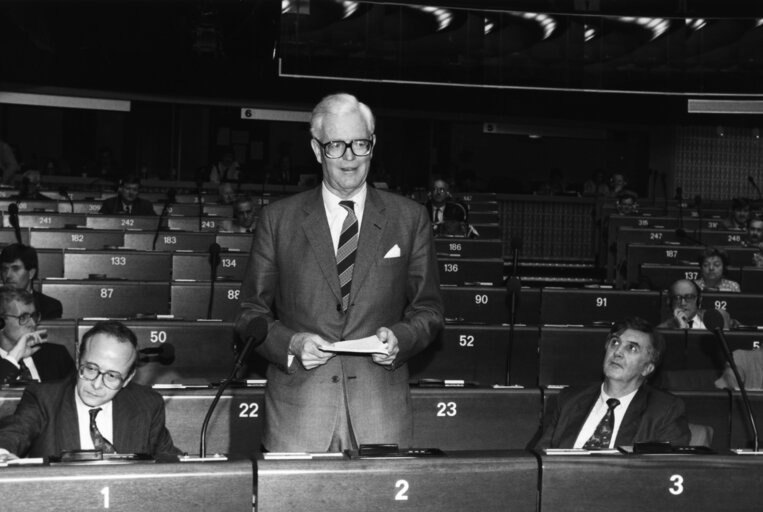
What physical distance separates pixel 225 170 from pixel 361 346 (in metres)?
13.9

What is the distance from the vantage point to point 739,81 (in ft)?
56.1

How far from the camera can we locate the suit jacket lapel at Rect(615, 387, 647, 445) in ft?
12.1

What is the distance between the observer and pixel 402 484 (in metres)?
2.39

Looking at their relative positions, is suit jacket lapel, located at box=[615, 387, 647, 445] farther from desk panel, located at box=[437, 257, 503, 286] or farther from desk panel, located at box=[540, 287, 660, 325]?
desk panel, located at box=[437, 257, 503, 286]

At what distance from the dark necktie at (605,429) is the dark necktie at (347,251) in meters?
1.15

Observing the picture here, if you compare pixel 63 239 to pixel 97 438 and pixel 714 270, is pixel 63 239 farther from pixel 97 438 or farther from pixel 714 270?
pixel 97 438

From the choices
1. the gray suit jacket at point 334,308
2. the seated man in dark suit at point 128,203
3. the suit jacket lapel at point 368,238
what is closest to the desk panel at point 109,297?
the gray suit jacket at point 334,308

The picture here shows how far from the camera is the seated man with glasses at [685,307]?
6.66 meters

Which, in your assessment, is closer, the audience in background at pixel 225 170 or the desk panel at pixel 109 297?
the desk panel at pixel 109 297

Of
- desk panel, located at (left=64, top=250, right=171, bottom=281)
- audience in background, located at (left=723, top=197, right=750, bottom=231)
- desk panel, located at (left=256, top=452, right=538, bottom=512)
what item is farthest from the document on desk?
audience in background, located at (left=723, top=197, right=750, bottom=231)

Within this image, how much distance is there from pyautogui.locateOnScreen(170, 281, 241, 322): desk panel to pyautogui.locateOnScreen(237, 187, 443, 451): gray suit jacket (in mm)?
3974

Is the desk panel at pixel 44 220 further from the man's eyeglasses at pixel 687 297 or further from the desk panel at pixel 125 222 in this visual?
the man's eyeglasses at pixel 687 297

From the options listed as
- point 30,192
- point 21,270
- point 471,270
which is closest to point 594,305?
point 471,270

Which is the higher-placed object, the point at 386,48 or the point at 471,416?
the point at 386,48
